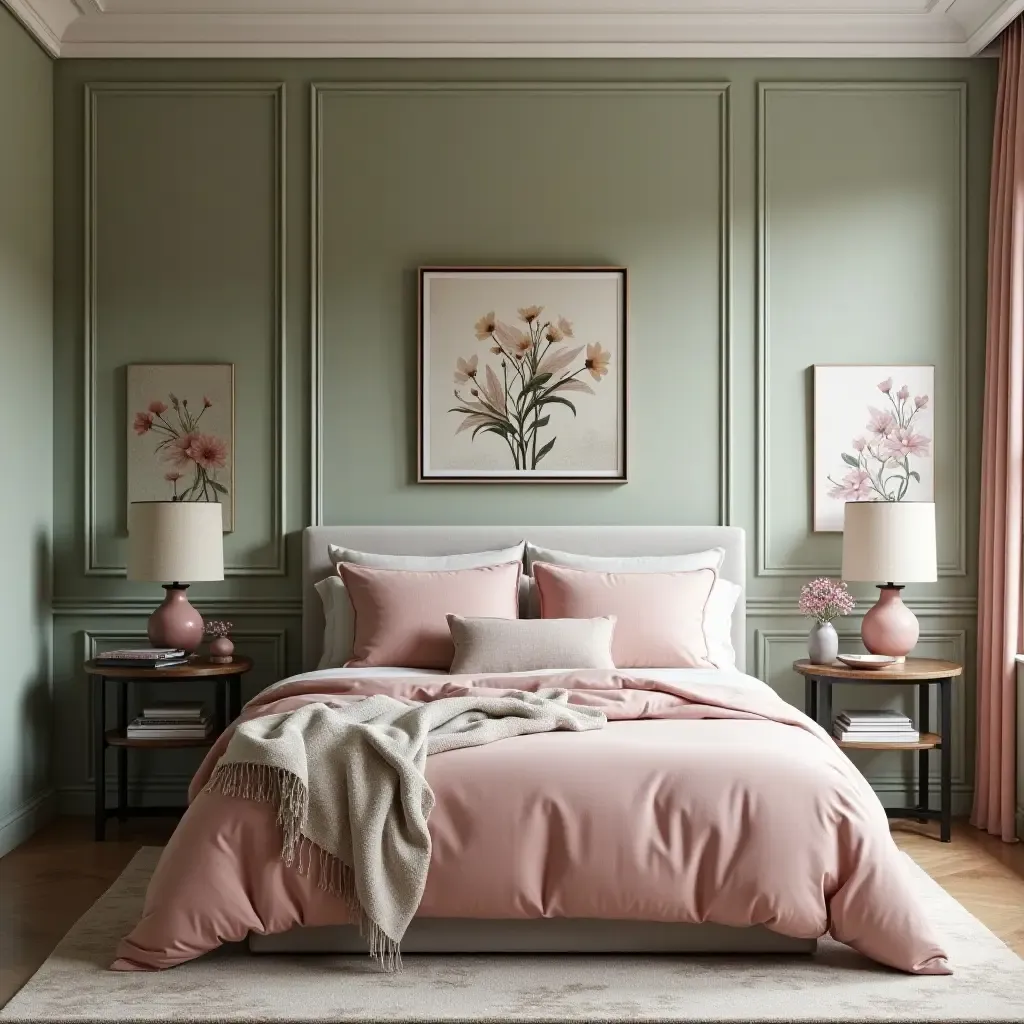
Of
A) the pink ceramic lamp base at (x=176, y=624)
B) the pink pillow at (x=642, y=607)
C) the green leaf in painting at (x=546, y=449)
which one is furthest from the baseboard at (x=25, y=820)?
the green leaf in painting at (x=546, y=449)

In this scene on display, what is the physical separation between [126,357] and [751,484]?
2.72 metres

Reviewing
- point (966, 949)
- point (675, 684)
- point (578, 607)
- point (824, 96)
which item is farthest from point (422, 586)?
point (824, 96)

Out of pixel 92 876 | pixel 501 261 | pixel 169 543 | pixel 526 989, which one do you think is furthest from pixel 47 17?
pixel 526 989

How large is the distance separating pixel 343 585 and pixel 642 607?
3.92 ft

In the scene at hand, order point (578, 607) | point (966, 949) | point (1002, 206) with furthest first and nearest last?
point (1002, 206)
point (578, 607)
point (966, 949)

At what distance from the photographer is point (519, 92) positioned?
478 cm

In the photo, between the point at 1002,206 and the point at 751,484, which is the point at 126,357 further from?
the point at 1002,206

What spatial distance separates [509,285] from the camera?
477 centimetres

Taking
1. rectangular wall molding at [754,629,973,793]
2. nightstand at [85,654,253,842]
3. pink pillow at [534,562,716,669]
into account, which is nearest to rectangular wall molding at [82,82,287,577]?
nightstand at [85,654,253,842]

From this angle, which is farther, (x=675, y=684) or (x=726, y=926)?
(x=675, y=684)

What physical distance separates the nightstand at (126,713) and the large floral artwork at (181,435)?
2.43 ft

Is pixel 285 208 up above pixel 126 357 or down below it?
above

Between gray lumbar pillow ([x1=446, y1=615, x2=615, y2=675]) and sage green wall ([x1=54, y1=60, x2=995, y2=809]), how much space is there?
830 millimetres

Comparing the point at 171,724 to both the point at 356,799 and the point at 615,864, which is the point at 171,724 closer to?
the point at 356,799
